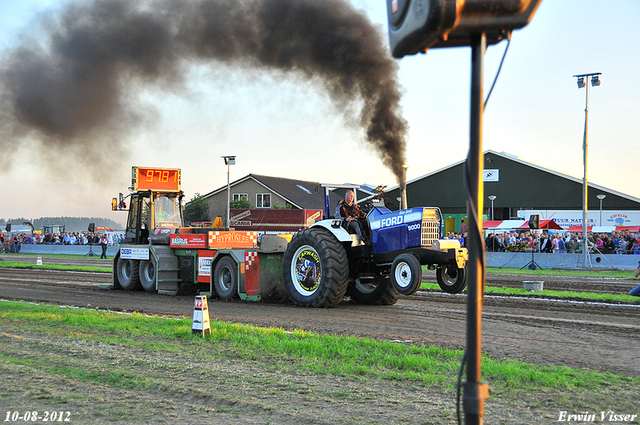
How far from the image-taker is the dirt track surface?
7.23 metres

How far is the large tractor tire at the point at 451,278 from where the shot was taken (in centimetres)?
1002

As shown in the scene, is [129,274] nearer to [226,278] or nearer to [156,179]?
[156,179]

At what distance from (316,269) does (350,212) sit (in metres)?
1.27

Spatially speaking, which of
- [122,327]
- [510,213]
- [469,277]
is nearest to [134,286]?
[122,327]

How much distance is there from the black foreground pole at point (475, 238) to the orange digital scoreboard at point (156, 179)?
1355 cm

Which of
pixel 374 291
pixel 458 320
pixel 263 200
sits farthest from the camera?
pixel 263 200

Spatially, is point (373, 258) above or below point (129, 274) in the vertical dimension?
above

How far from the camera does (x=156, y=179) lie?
1550cm

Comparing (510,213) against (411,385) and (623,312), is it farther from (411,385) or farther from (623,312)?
(411,385)

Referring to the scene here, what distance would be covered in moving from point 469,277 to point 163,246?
13134 mm

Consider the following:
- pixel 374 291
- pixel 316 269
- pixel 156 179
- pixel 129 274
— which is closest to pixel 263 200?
pixel 129 274

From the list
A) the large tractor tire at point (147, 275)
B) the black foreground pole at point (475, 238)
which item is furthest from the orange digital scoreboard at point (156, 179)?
the black foreground pole at point (475, 238)

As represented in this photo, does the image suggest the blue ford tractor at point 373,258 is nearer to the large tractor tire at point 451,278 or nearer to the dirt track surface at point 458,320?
the large tractor tire at point 451,278

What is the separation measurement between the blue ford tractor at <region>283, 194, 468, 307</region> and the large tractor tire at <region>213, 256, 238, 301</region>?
1.70m
